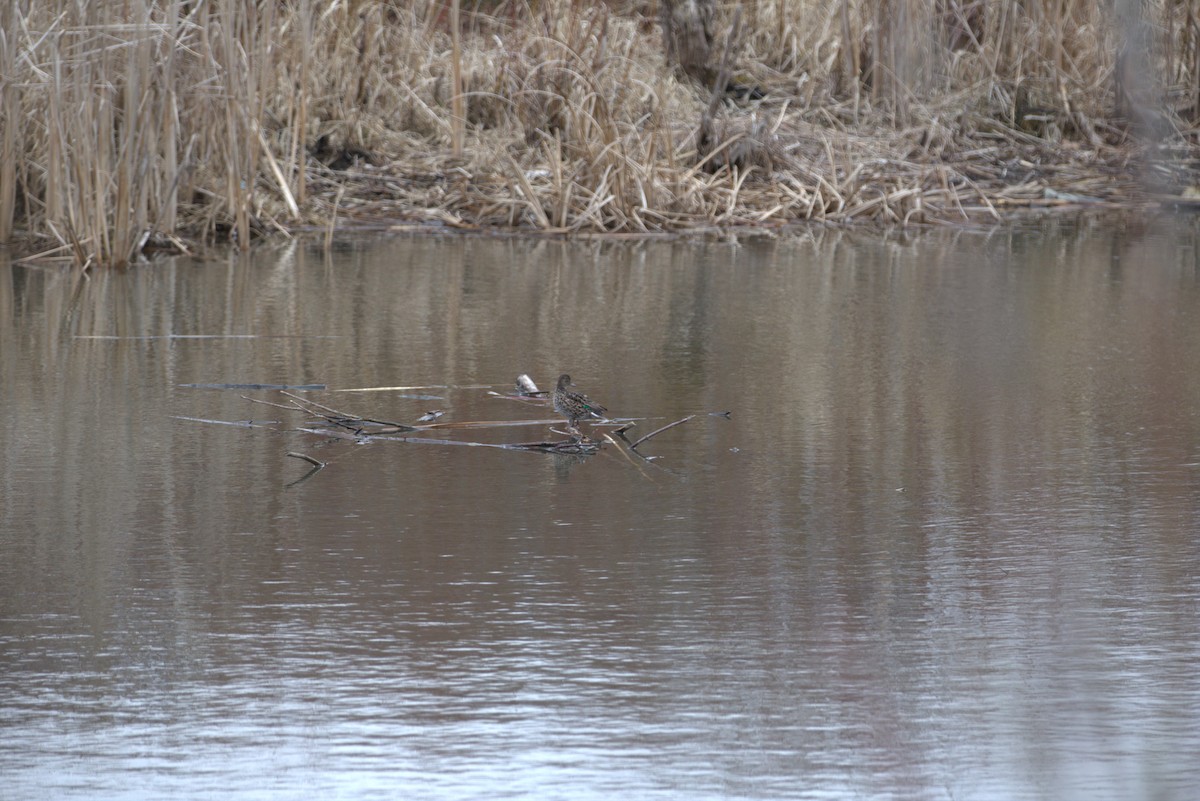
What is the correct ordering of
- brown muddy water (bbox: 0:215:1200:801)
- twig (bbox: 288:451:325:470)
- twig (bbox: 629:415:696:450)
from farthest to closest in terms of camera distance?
twig (bbox: 629:415:696:450) → twig (bbox: 288:451:325:470) → brown muddy water (bbox: 0:215:1200:801)

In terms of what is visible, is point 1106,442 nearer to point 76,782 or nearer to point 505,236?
point 76,782

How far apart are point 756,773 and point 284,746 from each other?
0.72 meters

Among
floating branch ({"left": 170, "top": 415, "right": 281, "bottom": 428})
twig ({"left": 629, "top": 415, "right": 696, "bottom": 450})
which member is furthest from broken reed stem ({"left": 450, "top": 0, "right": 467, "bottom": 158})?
twig ({"left": 629, "top": 415, "right": 696, "bottom": 450})

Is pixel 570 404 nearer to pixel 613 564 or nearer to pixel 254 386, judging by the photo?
pixel 254 386

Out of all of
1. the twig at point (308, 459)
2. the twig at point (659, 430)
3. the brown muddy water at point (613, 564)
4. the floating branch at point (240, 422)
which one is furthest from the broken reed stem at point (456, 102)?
the twig at point (308, 459)

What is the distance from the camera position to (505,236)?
11156mm

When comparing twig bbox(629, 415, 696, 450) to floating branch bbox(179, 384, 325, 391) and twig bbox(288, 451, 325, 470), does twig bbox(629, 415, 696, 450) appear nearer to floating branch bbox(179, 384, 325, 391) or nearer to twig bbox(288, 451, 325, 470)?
twig bbox(288, 451, 325, 470)

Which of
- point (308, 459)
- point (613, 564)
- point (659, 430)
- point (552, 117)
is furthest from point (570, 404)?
point (552, 117)

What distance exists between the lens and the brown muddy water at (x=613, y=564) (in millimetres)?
2803

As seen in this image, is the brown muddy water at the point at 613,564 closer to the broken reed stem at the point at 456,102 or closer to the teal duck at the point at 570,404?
the teal duck at the point at 570,404

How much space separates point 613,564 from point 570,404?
55.7 inches

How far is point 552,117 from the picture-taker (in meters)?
13.3

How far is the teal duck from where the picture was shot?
5.26m

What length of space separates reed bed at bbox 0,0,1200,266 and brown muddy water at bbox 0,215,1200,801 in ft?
6.14
